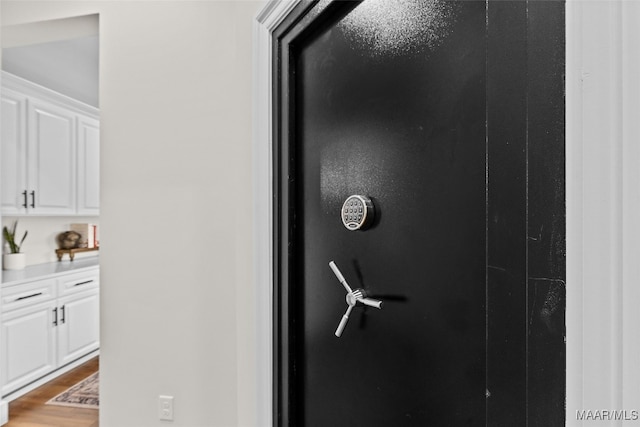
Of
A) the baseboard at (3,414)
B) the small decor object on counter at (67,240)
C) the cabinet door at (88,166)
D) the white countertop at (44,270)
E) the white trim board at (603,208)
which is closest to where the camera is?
the white trim board at (603,208)

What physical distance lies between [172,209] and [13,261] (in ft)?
8.23

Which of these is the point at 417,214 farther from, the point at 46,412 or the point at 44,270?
the point at 44,270

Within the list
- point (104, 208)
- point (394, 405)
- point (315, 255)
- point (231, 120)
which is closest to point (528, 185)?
point (394, 405)

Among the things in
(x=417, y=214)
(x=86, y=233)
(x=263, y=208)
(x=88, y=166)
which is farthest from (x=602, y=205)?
(x=86, y=233)

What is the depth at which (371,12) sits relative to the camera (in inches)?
40.3

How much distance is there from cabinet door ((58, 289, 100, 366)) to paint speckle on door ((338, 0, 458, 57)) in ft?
11.6

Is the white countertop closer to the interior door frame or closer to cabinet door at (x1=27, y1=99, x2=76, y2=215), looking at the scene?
cabinet door at (x1=27, y1=99, x2=76, y2=215)

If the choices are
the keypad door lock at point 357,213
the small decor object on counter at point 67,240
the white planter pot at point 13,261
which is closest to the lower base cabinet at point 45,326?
the white planter pot at point 13,261

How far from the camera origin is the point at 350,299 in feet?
3.50

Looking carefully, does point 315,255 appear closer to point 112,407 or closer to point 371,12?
point 371,12

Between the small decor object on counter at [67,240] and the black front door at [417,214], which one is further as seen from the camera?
the small decor object on counter at [67,240]

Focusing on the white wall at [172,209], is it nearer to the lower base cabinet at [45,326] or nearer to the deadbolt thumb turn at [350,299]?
the deadbolt thumb turn at [350,299]

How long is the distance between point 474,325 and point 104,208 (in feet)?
5.77

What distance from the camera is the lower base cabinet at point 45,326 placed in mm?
3037
